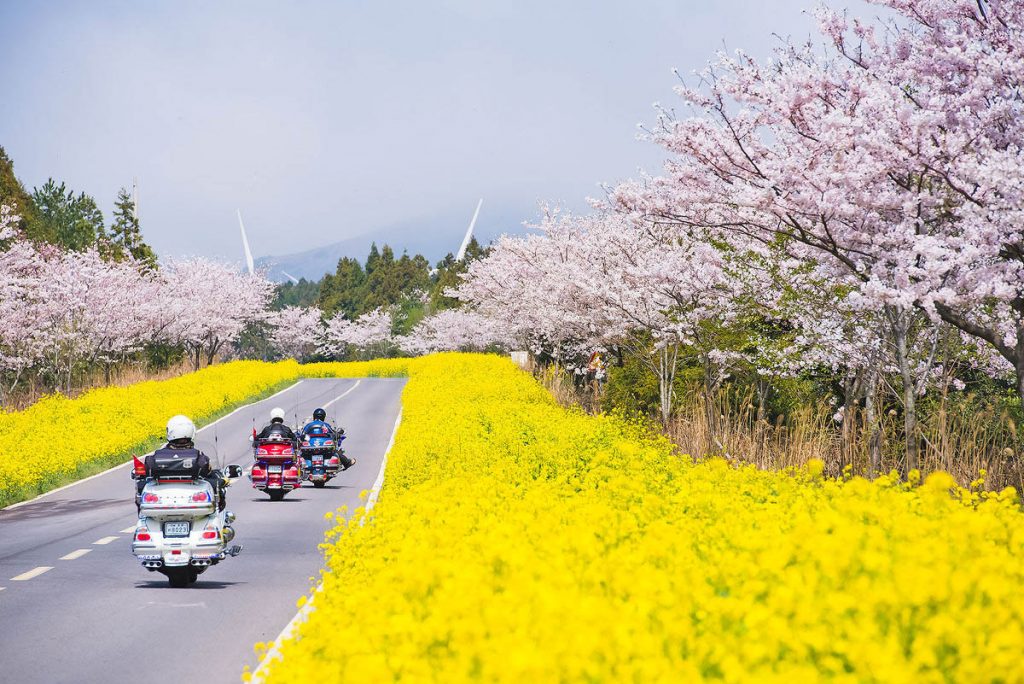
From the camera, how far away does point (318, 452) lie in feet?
61.3

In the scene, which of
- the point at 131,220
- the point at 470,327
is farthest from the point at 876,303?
the point at 131,220

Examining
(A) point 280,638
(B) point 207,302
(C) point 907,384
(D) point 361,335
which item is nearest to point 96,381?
(B) point 207,302

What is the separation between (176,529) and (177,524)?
2.0 inches

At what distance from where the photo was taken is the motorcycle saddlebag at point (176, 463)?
10.3 metres

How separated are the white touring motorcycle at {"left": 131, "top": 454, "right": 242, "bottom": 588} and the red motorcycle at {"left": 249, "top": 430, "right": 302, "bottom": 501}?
6.51 m

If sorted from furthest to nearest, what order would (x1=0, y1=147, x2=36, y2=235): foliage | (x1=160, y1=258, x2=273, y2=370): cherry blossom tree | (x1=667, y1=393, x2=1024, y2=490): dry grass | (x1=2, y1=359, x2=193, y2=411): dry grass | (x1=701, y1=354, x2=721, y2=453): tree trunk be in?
(x1=160, y1=258, x2=273, y2=370): cherry blossom tree < (x1=0, y1=147, x2=36, y2=235): foliage < (x1=2, y1=359, x2=193, y2=411): dry grass < (x1=701, y1=354, x2=721, y2=453): tree trunk < (x1=667, y1=393, x2=1024, y2=490): dry grass

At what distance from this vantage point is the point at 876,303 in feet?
31.7

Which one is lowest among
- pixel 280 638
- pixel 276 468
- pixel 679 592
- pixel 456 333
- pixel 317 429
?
pixel 280 638

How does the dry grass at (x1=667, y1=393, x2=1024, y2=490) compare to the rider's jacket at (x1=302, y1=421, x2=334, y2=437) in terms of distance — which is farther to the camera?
the rider's jacket at (x1=302, y1=421, x2=334, y2=437)

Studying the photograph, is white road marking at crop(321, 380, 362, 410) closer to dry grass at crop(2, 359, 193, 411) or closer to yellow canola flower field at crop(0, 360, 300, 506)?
yellow canola flower field at crop(0, 360, 300, 506)

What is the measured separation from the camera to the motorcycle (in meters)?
18.6

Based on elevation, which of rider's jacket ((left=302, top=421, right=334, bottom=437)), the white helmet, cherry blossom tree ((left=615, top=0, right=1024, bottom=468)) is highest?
cherry blossom tree ((left=615, top=0, right=1024, bottom=468))

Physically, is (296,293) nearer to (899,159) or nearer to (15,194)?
(15,194)

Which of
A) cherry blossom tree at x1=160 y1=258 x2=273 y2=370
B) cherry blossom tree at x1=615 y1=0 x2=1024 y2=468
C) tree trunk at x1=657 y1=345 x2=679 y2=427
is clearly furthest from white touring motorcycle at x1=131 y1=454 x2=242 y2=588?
cherry blossom tree at x1=160 y1=258 x2=273 y2=370
